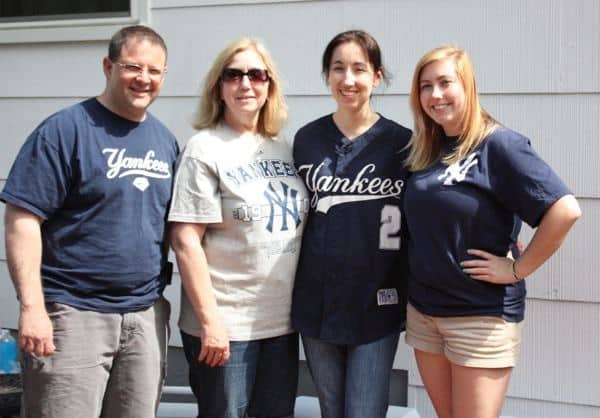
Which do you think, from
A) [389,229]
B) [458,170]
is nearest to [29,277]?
[389,229]

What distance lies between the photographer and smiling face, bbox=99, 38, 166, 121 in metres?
2.45

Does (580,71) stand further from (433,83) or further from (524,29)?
(433,83)

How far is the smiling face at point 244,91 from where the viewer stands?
2.64m

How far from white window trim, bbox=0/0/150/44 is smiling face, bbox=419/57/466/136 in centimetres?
170

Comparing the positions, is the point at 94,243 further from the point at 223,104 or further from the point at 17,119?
the point at 17,119

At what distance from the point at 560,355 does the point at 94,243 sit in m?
2.02

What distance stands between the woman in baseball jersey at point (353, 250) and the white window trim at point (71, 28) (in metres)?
1.36

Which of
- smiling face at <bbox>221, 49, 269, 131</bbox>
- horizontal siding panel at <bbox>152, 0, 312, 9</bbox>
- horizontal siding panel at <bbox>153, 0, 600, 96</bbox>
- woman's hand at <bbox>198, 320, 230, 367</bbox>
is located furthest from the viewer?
horizontal siding panel at <bbox>152, 0, 312, 9</bbox>

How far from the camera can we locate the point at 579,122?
10.4 feet

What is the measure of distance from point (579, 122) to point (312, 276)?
1355mm

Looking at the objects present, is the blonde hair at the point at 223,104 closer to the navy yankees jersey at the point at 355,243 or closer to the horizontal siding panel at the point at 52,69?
the navy yankees jersey at the point at 355,243

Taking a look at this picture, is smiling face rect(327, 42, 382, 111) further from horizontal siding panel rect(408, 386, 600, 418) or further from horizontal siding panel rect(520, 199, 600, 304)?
horizontal siding panel rect(408, 386, 600, 418)

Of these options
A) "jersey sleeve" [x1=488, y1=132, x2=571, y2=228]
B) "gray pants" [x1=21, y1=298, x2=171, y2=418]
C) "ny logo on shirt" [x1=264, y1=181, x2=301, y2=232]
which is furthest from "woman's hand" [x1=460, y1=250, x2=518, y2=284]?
"gray pants" [x1=21, y1=298, x2=171, y2=418]

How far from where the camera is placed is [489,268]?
7.87 feet
